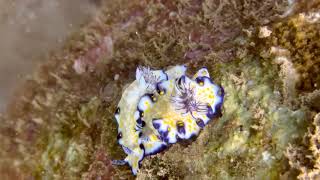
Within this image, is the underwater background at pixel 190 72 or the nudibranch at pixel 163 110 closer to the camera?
the underwater background at pixel 190 72

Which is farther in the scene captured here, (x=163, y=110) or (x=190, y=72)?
(x=190, y=72)

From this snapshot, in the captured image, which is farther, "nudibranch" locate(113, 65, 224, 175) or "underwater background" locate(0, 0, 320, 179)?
"nudibranch" locate(113, 65, 224, 175)

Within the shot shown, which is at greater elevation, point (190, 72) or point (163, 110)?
point (190, 72)

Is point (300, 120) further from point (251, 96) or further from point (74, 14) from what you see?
point (74, 14)
